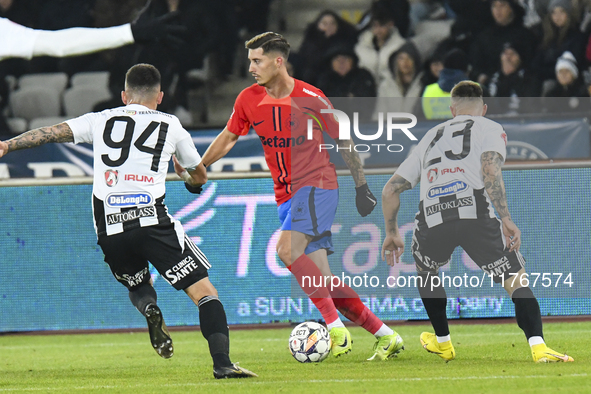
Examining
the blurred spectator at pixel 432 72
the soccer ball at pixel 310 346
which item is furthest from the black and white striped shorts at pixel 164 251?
the blurred spectator at pixel 432 72

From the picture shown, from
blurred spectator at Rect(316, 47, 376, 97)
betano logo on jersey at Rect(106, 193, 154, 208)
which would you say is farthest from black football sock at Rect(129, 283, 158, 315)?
blurred spectator at Rect(316, 47, 376, 97)

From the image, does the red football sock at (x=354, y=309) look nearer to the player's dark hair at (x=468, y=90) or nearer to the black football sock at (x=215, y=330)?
the black football sock at (x=215, y=330)

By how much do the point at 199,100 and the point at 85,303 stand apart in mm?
4770

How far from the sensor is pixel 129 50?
11.9m

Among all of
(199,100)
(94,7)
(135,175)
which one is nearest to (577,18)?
(199,100)

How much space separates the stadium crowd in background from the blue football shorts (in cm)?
355

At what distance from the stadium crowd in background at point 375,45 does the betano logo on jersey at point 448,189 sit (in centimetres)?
399

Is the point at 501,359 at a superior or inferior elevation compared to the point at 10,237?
inferior

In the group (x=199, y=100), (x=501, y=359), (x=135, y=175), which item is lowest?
(x=501, y=359)

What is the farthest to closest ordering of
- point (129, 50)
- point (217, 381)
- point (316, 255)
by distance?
point (129, 50), point (316, 255), point (217, 381)

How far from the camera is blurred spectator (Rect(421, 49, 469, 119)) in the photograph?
9.34 m

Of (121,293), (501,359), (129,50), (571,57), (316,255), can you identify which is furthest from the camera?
(129,50)

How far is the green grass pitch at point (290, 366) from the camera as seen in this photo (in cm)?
455

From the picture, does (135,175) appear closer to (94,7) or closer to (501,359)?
(501,359)
